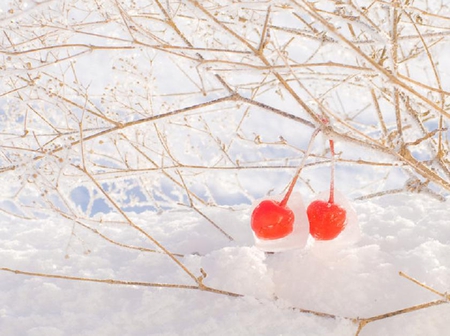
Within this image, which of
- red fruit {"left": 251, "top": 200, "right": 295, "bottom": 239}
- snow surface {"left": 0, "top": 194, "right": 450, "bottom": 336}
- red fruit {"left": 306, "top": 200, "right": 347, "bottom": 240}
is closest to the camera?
red fruit {"left": 251, "top": 200, "right": 295, "bottom": 239}

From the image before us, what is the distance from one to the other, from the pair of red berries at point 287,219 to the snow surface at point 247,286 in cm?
36

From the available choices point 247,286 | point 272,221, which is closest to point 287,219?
point 272,221

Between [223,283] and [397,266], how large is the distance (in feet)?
2.32

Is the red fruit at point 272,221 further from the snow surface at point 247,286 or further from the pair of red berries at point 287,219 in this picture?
the snow surface at point 247,286

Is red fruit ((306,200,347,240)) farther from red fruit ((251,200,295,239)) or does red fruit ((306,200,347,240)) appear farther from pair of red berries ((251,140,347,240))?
red fruit ((251,200,295,239))

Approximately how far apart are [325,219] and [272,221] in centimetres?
23

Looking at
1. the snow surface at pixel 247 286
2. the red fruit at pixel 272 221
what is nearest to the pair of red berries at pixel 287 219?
the red fruit at pixel 272 221

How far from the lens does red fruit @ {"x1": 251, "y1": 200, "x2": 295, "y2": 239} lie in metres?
1.51

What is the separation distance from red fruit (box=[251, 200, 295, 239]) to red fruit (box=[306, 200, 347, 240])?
14cm

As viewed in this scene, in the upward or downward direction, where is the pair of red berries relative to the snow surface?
upward

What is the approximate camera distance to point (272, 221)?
1513 mm

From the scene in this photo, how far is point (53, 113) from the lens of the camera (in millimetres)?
4270

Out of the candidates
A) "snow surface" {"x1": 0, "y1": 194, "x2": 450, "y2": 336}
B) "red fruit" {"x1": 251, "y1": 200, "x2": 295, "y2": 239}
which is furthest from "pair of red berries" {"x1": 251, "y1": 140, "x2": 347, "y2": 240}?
"snow surface" {"x1": 0, "y1": 194, "x2": 450, "y2": 336}

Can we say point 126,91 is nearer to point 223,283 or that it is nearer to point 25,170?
point 25,170
